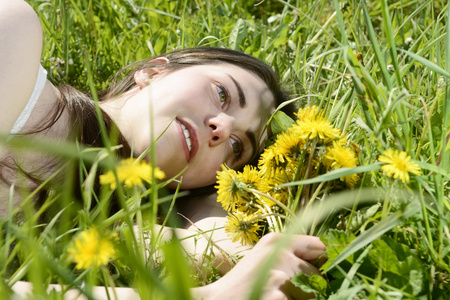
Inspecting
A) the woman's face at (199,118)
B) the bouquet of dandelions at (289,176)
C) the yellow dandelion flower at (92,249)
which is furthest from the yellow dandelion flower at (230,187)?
the yellow dandelion flower at (92,249)

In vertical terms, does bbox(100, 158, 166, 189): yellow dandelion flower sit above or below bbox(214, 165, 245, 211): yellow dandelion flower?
above

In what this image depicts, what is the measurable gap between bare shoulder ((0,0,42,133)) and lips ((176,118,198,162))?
1.70ft

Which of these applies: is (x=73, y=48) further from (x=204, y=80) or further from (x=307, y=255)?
(x=307, y=255)

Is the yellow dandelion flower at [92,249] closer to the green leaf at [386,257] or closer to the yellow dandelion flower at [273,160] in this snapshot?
the green leaf at [386,257]

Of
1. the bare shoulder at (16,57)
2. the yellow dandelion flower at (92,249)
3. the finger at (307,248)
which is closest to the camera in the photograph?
the yellow dandelion flower at (92,249)

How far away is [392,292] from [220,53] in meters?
1.41

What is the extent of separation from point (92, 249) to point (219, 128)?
3.75ft

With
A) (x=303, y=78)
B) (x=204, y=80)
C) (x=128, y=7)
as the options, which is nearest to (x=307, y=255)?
(x=204, y=80)

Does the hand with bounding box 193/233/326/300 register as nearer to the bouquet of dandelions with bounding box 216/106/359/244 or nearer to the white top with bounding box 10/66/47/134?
the bouquet of dandelions with bounding box 216/106/359/244

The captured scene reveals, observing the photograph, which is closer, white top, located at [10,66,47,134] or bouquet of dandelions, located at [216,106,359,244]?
bouquet of dandelions, located at [216,106,359,244]

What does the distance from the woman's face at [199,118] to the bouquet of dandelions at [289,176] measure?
1.43 feet

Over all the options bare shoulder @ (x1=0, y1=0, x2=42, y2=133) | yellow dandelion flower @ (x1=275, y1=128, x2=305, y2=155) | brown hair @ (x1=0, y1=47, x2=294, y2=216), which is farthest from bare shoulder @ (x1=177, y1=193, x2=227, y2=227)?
bare shoulder @ (x1=0, y1=0, x2=42, y2=133)

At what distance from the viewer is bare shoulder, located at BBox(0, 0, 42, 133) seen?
69.6 inches

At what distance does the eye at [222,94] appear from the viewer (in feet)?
6.37
